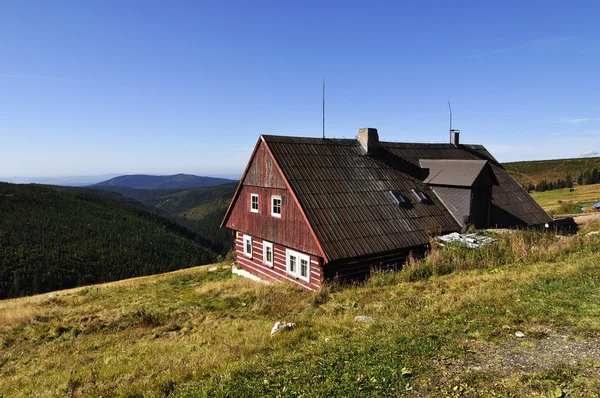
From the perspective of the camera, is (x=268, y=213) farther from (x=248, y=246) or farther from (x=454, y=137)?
(x=454, y=137)

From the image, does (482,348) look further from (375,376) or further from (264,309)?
(264,309)

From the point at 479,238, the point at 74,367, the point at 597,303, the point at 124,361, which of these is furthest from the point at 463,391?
the point at 479,238

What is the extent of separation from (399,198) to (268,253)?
26.9 ft

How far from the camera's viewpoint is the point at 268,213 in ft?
63.4

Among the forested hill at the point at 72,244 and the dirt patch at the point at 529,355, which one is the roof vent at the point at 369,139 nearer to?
the dirt patch at the point at 529,355

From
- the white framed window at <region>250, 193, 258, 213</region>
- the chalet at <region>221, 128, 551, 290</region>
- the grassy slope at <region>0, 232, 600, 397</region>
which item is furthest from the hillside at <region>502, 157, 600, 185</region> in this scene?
the grassy slope at <region>0, 232, 600, 397</region>

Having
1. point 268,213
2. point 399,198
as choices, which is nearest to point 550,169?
point 399,198

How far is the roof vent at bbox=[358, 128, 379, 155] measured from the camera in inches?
871

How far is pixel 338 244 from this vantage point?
15484mm

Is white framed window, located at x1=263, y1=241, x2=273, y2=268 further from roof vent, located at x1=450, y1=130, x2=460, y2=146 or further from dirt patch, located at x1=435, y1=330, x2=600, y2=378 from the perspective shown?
roof vent, located at x1=450, y1=130, x2=460, y2=146

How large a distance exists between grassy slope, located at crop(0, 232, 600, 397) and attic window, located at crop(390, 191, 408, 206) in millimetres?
5904

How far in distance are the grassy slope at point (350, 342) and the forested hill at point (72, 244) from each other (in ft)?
286

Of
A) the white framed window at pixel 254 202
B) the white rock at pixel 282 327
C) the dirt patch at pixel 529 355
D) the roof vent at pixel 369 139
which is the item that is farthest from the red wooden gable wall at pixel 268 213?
the dirt patch at pixel 529 355

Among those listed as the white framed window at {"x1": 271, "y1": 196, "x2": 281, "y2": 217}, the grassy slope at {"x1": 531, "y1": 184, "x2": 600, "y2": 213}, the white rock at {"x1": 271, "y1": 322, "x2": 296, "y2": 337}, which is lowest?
the white rock at {"x1": 271, "y1": 322, "x2": 296, "y2": 337}
